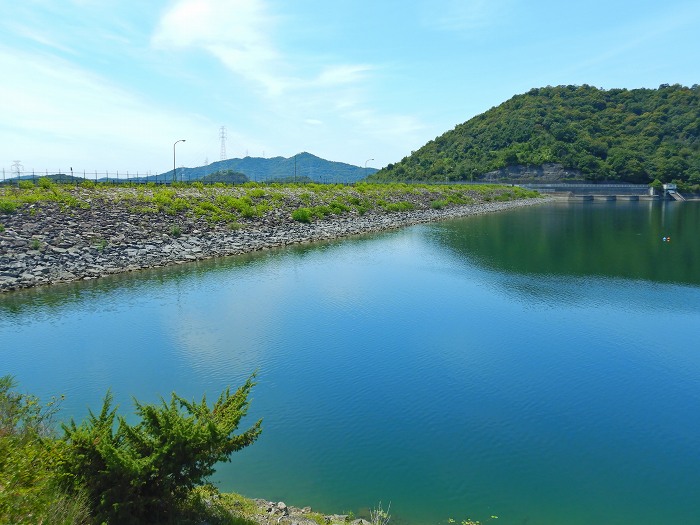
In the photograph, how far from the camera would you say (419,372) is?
50.3 feet

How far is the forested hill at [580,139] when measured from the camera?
114 metres

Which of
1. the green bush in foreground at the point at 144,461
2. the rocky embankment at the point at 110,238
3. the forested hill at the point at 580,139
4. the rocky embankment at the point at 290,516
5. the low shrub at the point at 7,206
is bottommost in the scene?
the rocky embankment at the point at 290,516

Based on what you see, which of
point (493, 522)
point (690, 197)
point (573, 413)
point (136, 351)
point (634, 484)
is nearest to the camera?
point (493, 522)

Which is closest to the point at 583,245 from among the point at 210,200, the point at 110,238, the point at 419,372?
the point at 210,200

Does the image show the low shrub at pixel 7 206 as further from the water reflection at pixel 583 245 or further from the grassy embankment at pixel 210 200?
the water reflection at pixel 583 245

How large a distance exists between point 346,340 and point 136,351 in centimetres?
732

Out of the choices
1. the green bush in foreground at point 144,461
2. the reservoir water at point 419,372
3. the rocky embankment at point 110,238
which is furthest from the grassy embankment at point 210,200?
the green bush in foreground at point 144,461

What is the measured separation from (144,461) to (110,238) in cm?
2813

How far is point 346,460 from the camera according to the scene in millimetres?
10516

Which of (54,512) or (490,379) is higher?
(54,512)

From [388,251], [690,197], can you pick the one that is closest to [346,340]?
[388,251]

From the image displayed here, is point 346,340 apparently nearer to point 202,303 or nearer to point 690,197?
point 202,303

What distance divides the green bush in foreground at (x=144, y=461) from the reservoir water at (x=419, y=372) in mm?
A: 2734

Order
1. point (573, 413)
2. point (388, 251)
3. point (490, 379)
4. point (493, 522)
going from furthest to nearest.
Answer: point (388, 251) → point (490, 379) → point (573, 413) → point (493, 522)
